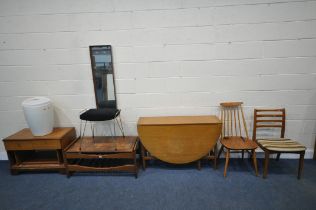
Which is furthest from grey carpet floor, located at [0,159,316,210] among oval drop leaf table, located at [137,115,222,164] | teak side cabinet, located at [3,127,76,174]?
oval drop leaf table, located at [137,115,222,164]

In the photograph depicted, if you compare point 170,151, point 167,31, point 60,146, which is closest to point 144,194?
point 170,151

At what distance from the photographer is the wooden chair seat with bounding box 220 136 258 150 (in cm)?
229

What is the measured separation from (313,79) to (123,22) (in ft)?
8.21

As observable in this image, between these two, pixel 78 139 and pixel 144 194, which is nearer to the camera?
pixel 144 194

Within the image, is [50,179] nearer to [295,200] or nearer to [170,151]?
[170,151]

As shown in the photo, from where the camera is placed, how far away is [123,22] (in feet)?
8.16

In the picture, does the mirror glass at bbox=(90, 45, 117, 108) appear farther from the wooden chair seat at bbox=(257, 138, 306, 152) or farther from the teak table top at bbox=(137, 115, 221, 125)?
the wooden chair seat at bbox=(257, 138, 306, 152)

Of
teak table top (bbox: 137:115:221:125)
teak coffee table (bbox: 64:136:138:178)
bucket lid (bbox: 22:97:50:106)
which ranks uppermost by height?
bucket lid (bbox: 22:97:50:106)

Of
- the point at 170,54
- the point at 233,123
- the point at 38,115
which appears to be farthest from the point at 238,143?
the point at 38,115

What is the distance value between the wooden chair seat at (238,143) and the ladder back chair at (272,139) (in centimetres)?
11

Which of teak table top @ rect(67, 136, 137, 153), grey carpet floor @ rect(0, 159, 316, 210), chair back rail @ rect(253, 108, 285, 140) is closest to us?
grey carpet floor @ rect(0, 159, 316, 210)

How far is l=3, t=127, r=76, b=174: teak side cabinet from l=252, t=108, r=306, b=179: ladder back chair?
2428mm

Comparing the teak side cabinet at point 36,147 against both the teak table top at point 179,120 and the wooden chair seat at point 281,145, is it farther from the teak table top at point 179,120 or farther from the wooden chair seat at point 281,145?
the wooden chair seat at point 281,145

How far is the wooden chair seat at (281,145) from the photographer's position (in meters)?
2.19
